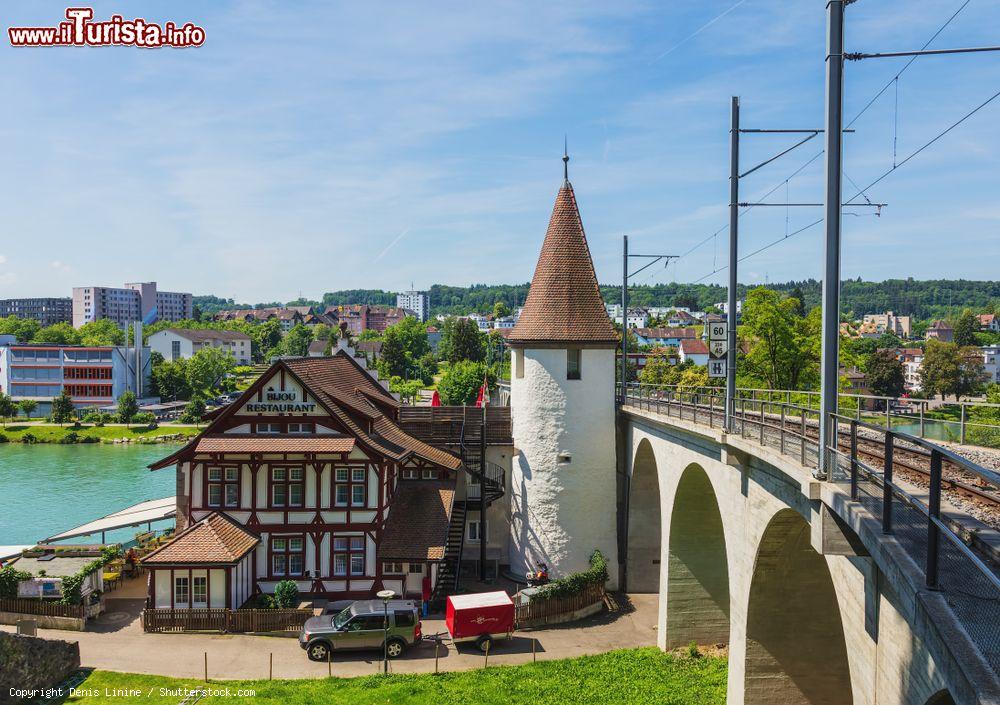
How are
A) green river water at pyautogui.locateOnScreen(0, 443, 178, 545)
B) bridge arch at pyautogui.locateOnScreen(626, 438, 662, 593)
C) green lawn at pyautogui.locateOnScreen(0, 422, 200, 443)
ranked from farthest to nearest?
1. green lawn at pyautogui.locateOnScreen(0, 422, 200, 443)
2. green river water at pyautogui.locateOnScreen(0, 443, 178, 545)
3. bridge arch at pyautogui.locateOnScreen(626, 438, 662, 593)

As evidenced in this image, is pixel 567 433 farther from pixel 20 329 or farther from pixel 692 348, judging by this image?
pixel 20 329

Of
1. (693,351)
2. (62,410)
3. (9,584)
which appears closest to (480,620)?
(9,584)

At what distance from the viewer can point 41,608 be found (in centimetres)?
2234

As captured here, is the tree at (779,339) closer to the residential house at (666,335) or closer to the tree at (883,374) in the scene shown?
the tree at (883,374)

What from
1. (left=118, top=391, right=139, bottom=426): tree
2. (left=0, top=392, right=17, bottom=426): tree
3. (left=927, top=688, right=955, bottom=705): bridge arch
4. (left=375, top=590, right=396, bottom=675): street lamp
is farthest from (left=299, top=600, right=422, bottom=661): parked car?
(left=0, top=392, right=17, bottom=426): tree

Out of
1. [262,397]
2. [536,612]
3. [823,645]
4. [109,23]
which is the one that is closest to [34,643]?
[262,397]

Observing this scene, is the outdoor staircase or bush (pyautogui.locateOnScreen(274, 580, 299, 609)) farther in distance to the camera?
the outdoor staircase

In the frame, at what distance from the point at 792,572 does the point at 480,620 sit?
31.9 feet

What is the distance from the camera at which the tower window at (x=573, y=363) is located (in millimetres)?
27438

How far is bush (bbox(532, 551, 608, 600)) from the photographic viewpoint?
24.0 m

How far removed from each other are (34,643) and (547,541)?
1589 centimetres

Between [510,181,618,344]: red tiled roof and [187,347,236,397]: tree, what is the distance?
84.3m

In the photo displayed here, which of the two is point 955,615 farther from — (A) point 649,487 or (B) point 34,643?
(A) point 649,487

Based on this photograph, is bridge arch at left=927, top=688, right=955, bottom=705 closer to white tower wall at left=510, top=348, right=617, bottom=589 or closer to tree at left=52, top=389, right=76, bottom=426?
white tower wall at left=510, top=348, right=617, bottom=589
